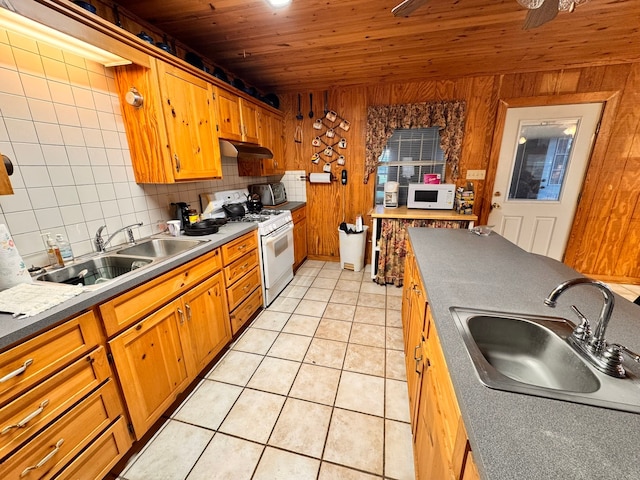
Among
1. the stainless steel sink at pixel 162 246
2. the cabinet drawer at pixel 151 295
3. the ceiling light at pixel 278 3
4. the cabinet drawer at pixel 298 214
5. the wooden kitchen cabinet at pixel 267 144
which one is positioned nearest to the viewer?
the cabinet drawer at pixel 151 295

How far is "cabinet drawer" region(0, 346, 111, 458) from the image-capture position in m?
0.82

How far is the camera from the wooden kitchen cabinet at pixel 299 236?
3.38 m

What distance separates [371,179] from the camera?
3.45m

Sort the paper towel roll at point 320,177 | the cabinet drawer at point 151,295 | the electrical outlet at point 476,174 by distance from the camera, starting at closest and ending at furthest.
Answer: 1. the cabinet drawer at point 151,295
2. the electrical outlet at point 476,174
3. the paper towel roll at point 320,177

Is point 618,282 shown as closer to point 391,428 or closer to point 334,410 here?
point 391,428

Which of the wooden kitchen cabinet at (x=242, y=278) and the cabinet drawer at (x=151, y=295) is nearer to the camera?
the cabinet drawer at (x=151, y=295)

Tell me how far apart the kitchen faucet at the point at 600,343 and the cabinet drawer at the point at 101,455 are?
1.80m

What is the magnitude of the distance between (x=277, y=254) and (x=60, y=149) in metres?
1.74

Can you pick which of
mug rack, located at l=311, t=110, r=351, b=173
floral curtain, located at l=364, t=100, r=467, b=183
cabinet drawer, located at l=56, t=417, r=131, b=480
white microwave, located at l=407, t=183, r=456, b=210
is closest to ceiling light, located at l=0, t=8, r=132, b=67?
cabinet drawer, located at l=56, t=417, r=131, b=480

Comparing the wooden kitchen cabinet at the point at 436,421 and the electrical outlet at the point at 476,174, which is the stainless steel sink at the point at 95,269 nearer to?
the wooden kitchen cabinet at the point at 436,421

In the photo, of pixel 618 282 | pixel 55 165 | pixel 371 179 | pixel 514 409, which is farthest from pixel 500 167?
pixel 55 165

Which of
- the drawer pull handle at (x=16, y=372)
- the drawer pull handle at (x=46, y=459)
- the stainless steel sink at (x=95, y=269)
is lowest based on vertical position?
the drawer pull handle at (x=46, y=459)

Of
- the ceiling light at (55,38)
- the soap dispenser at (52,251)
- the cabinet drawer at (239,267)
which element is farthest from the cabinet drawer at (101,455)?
the ceiling light at (55,38)

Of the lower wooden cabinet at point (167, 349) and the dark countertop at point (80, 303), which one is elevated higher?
the dark countertop at point (80, 303)
